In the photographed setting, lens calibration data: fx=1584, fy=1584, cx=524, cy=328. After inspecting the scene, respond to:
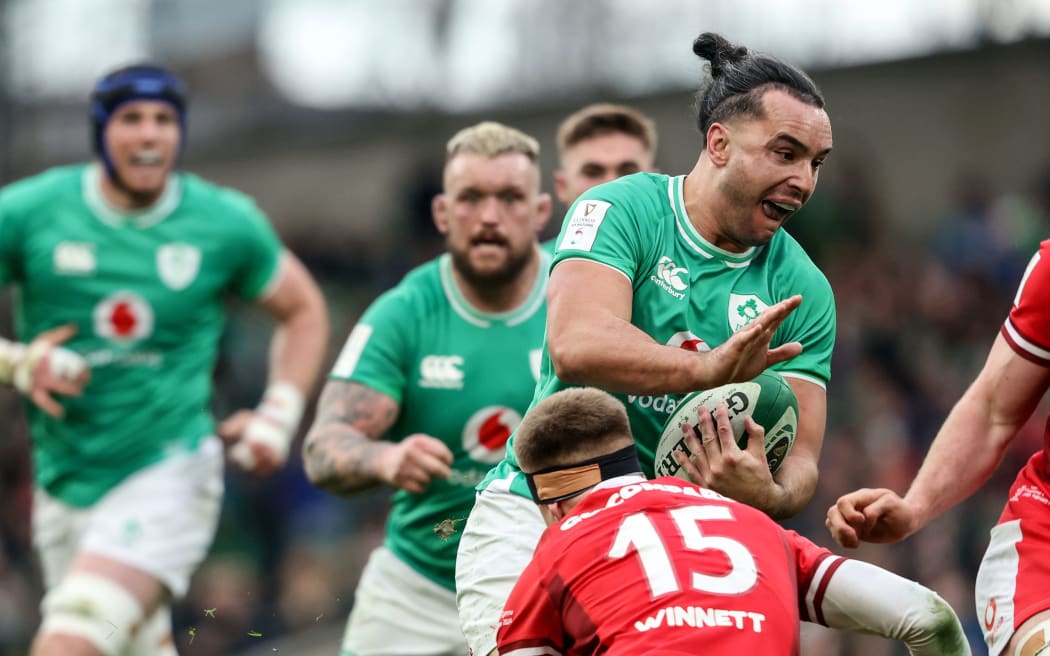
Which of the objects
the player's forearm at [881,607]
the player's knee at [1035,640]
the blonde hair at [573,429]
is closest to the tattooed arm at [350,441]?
the blonde hair at [573,429]

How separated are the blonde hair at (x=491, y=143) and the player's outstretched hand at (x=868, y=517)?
8.32 feet

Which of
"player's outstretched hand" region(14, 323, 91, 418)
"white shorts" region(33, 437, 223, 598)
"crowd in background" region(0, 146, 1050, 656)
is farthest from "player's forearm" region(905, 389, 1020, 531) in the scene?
"crowd in background" region(0, 146, 1050, 656)

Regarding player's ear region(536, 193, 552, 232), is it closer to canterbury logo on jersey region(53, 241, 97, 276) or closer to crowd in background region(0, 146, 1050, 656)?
canterbury logo on jersey region(53, 241, 97, 276)

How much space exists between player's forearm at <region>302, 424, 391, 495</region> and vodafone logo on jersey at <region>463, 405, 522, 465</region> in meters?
0.45

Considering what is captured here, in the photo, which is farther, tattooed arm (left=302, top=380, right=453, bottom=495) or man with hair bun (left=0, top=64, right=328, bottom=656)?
man with hair bun (left=0, top=64, right=328, bottom=656)

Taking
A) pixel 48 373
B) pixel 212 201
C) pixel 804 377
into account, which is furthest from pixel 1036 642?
pixel 212 201

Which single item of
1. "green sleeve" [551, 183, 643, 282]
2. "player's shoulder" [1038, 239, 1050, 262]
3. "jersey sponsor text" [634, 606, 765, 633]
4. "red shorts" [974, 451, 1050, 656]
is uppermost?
"green sleeve" [551, 183, 643, 282]

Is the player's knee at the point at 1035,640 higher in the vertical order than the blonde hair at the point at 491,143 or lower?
lower

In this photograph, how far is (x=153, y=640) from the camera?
24.2ft

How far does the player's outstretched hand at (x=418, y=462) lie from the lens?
17.6ft

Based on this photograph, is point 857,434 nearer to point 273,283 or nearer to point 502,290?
point 273,283

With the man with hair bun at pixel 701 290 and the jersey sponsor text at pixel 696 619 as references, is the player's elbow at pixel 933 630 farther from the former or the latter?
the jersey sponsor text at pixel 696 619

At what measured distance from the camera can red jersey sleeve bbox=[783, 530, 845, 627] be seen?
14.6 ft

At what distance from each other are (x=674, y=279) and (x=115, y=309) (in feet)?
13.2
